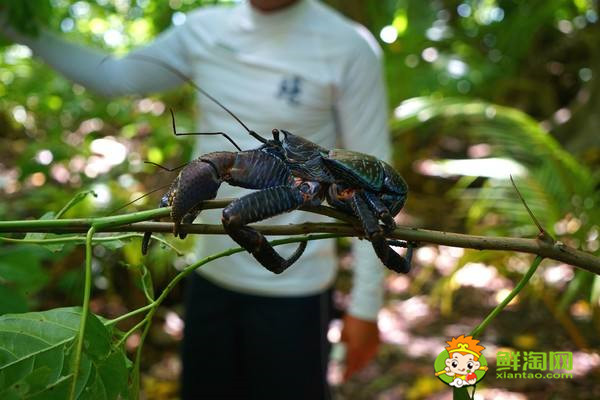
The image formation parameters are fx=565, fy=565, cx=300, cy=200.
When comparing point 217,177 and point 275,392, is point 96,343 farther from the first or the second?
point 275,392

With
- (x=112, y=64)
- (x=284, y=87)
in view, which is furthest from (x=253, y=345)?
(x=112, y=64)

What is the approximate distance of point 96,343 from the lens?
0.60 metres

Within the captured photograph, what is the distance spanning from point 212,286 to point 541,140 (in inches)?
73.8

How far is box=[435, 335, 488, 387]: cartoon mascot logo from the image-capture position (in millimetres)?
748

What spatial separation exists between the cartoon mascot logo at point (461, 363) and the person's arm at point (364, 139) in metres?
0.95

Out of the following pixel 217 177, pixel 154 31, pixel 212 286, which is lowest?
pixel 212 286

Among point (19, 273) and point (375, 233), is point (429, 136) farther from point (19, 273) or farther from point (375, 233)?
point (375, 233)

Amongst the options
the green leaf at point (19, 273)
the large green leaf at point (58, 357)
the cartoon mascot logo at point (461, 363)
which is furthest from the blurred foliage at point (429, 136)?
the cartoon mascot logo at point (461, 363)

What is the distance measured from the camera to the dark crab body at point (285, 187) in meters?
0.60

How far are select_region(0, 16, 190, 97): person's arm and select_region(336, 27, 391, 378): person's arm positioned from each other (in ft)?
2.00

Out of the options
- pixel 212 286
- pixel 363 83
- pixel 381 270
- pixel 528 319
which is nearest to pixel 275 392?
pixel 212 286

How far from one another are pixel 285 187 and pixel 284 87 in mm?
1124

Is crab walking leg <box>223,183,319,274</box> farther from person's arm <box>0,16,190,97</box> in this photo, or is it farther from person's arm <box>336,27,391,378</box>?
person's arm <box>0,16,190,97</box>

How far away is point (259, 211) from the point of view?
604 millimetres
